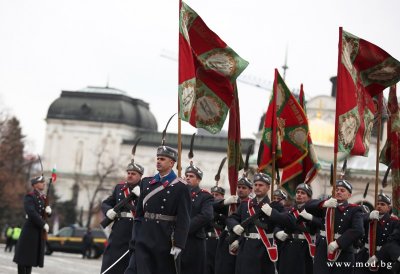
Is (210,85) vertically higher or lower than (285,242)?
higher

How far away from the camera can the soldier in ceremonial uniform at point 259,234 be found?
727 inches

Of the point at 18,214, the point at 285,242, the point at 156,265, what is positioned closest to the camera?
the point at 156,265

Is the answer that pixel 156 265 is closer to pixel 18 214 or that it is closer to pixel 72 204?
pixel 18 214

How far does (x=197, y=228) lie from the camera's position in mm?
18812

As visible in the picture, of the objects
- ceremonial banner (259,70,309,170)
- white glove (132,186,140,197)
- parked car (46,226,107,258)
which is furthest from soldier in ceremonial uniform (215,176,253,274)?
parked car (46,226,107,258)

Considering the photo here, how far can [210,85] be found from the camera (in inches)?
742

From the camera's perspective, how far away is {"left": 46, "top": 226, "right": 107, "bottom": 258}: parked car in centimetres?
5304

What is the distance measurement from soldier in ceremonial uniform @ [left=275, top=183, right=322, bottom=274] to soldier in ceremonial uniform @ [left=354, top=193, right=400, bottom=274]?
80 cm

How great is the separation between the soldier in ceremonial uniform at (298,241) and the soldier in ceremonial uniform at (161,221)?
3809 millimetres

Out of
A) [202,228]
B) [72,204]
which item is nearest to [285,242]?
[202,228]

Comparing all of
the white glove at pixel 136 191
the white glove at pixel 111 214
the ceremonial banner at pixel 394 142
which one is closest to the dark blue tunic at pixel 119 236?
the white glove at pixel 111 214

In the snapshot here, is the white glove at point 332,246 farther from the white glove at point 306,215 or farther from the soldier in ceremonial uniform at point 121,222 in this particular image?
the soldier in ceremonial uniform at point 121,222

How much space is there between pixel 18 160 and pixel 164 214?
82155mm

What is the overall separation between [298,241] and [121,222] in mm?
3060
